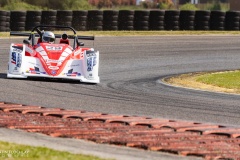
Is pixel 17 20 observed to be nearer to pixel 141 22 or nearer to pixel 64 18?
pixel 64 18

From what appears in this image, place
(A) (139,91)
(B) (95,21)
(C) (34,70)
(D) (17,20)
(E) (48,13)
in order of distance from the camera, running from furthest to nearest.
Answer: (B) (95,21) → (E) (48,13) → (D) (17,20) → (C) (34,70) → (A) (139,91)

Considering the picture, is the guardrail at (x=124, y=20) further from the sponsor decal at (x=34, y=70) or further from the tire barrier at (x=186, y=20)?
the sponsor decal at (x=34, y=70)

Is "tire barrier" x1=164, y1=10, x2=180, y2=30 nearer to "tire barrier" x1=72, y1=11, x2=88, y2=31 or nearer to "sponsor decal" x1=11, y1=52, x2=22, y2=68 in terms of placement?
"tire barrier" x1=72, y1=11, x2=88, y2=31

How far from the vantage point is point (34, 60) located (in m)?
17.2

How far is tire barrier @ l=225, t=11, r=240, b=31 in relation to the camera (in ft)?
118

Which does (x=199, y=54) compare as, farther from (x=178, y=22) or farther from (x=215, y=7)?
(x=215, y=7)

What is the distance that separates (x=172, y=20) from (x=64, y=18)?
503 cm

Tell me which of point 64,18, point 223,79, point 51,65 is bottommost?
point 223,79

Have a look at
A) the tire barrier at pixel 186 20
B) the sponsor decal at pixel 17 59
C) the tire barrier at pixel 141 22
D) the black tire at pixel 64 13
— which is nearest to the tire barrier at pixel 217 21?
the tire barrier at pixel 186 20

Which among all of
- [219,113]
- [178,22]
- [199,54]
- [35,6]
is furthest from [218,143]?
[35,6]

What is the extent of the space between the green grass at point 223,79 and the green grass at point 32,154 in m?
10.2

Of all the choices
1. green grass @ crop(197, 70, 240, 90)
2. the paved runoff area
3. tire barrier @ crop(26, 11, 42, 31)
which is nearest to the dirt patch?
green grass @ crop(197, 70, 240, 90)

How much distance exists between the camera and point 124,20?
34.7 m

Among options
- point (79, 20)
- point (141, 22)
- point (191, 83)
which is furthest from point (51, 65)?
point (141, 22)
